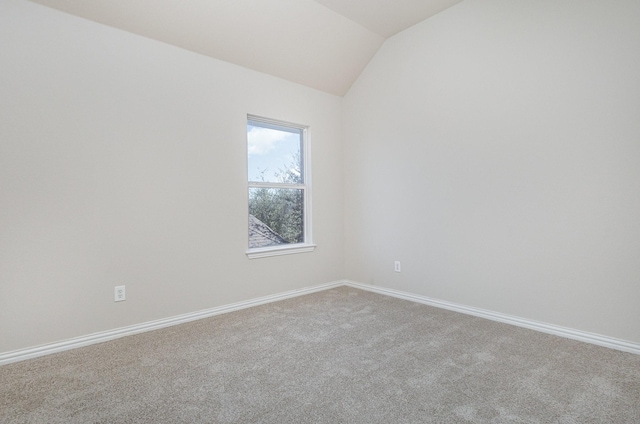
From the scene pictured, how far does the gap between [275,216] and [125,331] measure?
1781 mm

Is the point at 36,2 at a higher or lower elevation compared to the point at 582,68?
higher

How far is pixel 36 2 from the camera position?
2396 mm

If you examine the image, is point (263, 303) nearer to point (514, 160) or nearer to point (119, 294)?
point (119, 294)

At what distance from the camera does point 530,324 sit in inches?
109

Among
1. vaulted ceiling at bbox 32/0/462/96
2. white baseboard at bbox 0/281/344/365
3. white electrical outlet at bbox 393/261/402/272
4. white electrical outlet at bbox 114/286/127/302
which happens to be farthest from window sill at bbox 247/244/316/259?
vaulted ceiling at bbox 32/0/462/96

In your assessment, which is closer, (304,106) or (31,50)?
(31,50)

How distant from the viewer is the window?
3639 mm

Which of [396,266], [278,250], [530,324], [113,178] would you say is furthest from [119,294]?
[530,324]

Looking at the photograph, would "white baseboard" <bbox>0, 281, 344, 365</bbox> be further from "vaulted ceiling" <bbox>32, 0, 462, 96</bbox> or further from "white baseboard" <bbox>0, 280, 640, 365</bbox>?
"vaulted ceiling" <bbox>32, 0, 462, 96</bbox>

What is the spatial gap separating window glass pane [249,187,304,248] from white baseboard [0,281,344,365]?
592mm

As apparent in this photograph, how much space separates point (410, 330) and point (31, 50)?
3.47 meters

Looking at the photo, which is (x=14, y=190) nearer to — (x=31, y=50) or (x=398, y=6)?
→ (x=31, y=50)

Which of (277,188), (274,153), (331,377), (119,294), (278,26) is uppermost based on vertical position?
(278,26)

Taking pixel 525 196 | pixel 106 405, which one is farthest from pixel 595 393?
pixel 106 405
